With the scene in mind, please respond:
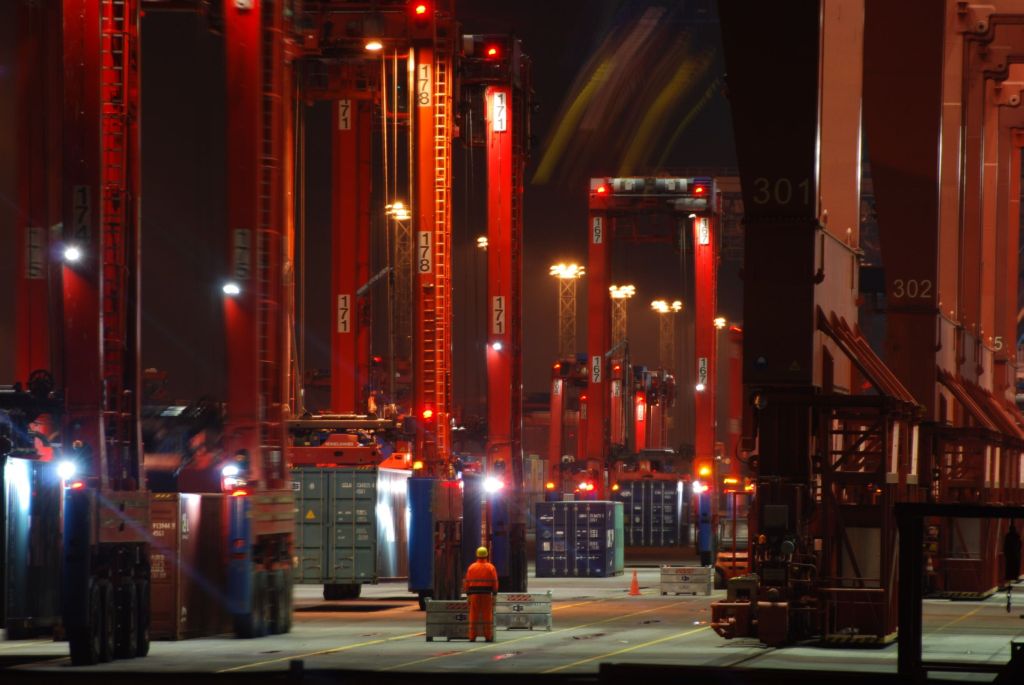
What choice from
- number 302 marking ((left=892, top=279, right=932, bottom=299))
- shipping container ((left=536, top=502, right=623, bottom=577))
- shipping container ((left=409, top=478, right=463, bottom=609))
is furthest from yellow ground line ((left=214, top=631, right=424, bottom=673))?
shipping container ((left=536, top=502, right=623, bottom=577))

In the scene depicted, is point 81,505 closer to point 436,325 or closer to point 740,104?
point 740,104

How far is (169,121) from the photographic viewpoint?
162ft

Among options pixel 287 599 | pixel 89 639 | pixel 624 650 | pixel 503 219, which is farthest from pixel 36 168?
pixel 624 650

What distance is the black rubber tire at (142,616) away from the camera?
2330 centimetres

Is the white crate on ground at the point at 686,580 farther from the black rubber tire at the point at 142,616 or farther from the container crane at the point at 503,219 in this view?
the black rubber tire at the point at 142,616

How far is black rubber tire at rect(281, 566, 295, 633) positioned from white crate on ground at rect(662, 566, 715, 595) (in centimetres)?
1541

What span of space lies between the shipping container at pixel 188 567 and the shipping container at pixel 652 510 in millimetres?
41459

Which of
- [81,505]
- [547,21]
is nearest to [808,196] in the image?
[81,505]

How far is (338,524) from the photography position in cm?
3438

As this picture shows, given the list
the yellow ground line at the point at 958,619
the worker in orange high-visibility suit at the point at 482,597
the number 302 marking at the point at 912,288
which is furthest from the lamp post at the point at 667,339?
the worker in orange high-visibility suit at the point at 482,597

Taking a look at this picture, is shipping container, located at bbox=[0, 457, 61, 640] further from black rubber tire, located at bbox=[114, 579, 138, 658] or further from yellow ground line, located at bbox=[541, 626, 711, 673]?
yellow ground line, located at bbox=[541, 626, 711, 673]

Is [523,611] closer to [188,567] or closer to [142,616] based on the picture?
[188,567]

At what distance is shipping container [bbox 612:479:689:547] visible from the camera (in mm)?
68938

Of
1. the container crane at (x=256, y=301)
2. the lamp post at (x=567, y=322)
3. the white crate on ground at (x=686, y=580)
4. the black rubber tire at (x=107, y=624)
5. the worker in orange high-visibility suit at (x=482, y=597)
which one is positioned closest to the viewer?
the black rubber tire at (x=107, y=624)
